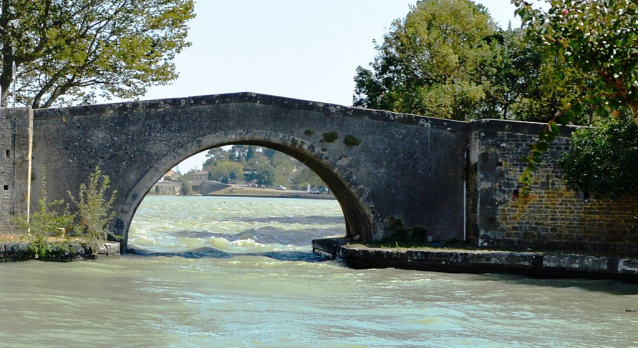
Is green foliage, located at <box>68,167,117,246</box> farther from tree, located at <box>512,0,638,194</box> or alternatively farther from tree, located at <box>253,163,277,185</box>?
tree, located at <box>253,163,277,185</box>

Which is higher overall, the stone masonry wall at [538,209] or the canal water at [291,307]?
the stone masonry wall at [538,209]

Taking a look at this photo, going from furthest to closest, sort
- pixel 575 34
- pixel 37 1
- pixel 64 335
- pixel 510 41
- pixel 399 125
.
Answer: pixel 510 41 → pixel 37 1 → pixel 399 125 → pixel 64 335 → pixel 575 34

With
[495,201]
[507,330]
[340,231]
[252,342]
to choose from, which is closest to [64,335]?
[252,342]

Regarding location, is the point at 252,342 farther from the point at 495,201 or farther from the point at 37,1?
the point at 37,1

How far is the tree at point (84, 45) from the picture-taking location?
70.5ft

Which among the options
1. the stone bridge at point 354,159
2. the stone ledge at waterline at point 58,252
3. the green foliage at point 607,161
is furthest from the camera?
the stone bridge at point 354,159

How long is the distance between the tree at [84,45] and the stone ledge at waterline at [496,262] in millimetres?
9452

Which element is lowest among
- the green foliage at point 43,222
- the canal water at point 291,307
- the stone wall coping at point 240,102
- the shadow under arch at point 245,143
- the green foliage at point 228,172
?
the canal water at point 291,307

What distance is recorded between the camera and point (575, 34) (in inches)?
319

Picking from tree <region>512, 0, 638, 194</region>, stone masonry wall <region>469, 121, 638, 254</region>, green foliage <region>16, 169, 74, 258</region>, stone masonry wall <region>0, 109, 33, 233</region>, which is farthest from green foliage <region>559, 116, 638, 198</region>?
stone masonry wall <region>0, 109, 33, 233</region>

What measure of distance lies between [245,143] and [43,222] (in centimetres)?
412

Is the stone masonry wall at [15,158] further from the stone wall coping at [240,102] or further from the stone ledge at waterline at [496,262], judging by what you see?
the stone ledge at waterline at [496,262]

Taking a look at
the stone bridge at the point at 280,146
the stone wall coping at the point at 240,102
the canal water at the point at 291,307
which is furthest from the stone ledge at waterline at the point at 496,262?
the stone wall coping at the point at 240,102

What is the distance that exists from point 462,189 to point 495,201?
965mm
